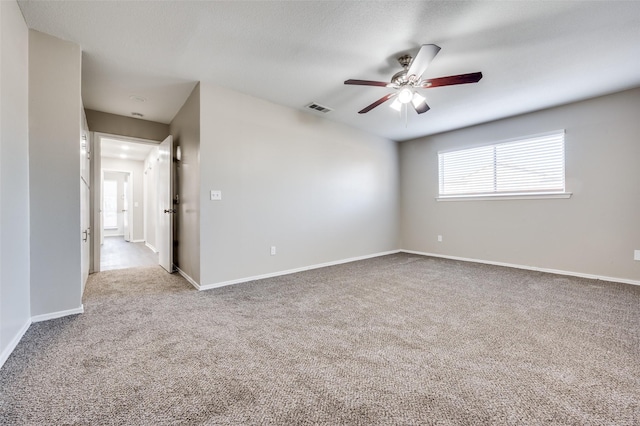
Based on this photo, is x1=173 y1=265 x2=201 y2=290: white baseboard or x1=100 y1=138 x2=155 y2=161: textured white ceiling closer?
x1=173 y1=265 x2=201 y2=290: white baseboard

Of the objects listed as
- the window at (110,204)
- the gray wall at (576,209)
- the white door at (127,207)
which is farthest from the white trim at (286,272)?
the window at (110,204)

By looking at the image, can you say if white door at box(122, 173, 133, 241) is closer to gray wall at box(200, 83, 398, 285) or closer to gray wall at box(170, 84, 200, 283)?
gray wall at box(170, 84, 200, 283)

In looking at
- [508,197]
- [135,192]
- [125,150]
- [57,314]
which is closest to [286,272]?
[57,314]

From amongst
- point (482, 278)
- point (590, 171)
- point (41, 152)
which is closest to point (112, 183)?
point (41, 152)

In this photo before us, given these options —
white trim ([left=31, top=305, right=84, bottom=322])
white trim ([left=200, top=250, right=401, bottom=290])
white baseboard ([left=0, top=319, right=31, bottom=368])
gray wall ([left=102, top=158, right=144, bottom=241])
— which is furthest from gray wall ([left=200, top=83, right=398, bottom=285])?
gray wall ([left=102, top=158, right=144, bottom=241])

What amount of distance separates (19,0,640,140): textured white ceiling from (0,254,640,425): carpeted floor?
242 centimetres

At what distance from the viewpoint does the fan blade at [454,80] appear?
217 centimetres

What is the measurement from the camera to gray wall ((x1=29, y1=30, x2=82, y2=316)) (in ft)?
7.27

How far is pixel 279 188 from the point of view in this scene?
3.79 meters

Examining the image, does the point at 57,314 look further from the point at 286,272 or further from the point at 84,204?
the point at 286,272

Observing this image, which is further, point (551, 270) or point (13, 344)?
point (551, 270)

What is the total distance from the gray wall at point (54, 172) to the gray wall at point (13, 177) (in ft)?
0.24

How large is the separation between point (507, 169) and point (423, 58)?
311cm

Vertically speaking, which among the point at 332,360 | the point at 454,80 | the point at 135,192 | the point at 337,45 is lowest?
the point at 332,360
